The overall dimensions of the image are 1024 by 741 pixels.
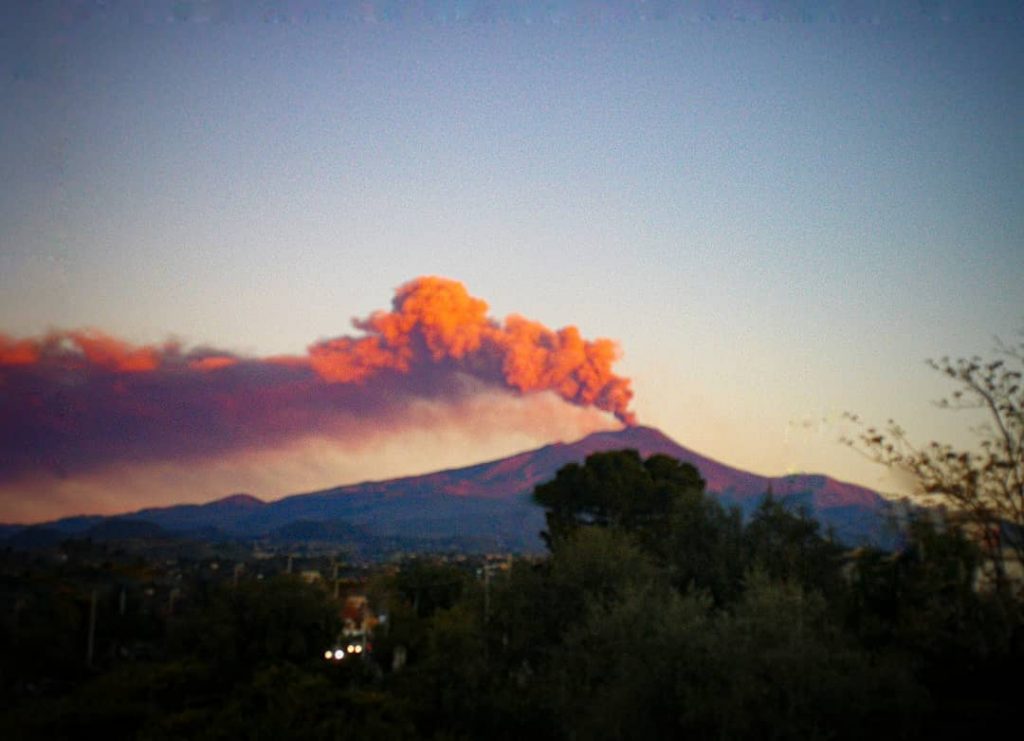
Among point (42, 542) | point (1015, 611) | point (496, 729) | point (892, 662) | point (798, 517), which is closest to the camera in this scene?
point (892, 662)

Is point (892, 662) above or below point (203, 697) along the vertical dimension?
above

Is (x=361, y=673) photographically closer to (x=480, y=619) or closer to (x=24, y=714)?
(x=480, y=619)

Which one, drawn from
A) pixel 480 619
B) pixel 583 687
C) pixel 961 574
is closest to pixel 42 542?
pixel 480 619

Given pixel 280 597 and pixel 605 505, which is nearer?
pixel 280 597

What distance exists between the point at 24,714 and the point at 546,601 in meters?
16.8

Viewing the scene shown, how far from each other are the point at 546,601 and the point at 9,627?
20.1m

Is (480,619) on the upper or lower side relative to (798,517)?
lower

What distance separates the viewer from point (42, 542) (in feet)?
214

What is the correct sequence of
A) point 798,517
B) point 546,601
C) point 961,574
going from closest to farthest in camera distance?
point 961,574
point 546,601
point 798,517

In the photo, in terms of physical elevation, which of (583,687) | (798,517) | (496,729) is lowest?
(496,729)

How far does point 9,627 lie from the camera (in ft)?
116

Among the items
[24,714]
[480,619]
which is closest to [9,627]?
[24,714]

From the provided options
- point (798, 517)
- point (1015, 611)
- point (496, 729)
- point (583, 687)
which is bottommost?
point (496, 729)

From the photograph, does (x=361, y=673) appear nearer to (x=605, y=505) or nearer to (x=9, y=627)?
(x=9, y=627)
